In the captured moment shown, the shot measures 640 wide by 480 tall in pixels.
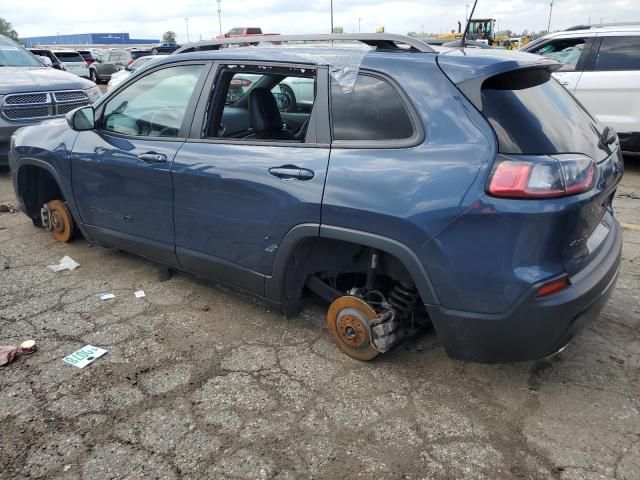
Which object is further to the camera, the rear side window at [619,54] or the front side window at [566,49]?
the front side window at [566,49]

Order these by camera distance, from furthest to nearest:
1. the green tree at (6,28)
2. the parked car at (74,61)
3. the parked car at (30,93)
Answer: the green tree at (6,28) → the parked car at (74,61) → the parked car at (30,93)

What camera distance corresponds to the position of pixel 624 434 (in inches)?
94.2

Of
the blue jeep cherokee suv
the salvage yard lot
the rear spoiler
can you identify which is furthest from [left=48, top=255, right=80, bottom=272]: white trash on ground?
the rear spoiler

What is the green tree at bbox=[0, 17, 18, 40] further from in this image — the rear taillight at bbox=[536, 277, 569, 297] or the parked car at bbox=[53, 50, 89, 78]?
the rear taillight at bbox=[536, 277, 569, 297]

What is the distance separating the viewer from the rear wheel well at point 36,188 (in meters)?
4.64

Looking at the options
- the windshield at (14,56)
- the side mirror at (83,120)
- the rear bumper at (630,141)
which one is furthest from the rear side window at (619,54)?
the windshield at (14,56)

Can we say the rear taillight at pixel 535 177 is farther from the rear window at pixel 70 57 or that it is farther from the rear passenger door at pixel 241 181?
A: the rear window at pixel 70 57

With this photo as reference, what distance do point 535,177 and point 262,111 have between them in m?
1.82

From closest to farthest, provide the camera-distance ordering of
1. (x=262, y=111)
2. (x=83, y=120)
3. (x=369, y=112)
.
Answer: (x=369, y=112) < (x=262, y=111) < (x=83, y=120)

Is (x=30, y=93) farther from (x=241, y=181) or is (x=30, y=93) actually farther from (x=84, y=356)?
(x=241, y=181)

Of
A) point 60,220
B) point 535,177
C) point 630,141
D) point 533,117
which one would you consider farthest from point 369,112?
point 630,141

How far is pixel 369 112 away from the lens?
266 centimetres

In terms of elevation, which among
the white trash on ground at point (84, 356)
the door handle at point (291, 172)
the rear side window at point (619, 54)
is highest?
the rear side window at point (619, 54)

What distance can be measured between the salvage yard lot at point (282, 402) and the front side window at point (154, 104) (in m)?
1.22
